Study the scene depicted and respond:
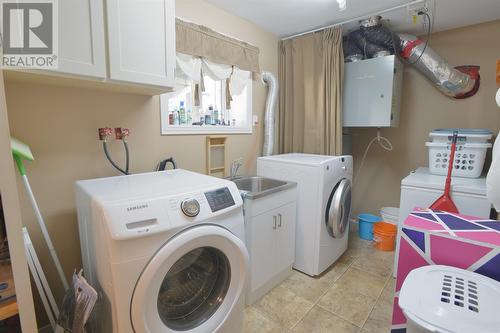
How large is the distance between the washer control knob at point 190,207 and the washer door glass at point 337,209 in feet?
4.46

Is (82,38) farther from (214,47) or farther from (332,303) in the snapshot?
(332,303)

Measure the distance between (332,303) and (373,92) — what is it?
6.72 feet

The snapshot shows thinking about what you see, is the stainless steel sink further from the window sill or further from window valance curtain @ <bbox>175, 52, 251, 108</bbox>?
window valance curtain @ <bbox>175, 52, 251, 108</bbox>

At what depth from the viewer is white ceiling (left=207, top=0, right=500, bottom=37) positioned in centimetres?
215

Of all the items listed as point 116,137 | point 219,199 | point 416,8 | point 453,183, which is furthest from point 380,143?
point 116,137

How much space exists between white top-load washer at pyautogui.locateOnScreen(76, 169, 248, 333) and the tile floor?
444 millimetres

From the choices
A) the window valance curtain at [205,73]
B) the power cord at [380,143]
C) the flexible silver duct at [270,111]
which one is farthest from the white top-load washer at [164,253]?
the power cord at [380,143]

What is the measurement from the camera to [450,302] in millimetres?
888

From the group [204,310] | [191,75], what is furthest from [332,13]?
[204,310]

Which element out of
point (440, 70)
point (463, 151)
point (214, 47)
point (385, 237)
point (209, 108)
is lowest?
point (385, 237)

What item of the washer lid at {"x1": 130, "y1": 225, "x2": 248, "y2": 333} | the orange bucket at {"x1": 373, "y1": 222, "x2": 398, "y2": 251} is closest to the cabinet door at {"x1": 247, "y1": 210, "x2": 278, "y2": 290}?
the washer lid at {"x1": 130, "y1": 225, "x2": 248, "y2": 333}

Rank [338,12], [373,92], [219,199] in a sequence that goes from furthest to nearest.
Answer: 1. [373,92]
2. [338,12]
3. [219,199]

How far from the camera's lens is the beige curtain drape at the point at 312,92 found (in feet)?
8.59

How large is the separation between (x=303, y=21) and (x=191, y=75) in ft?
4.44
